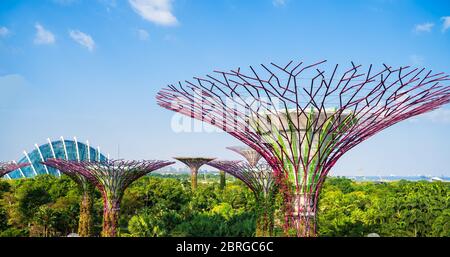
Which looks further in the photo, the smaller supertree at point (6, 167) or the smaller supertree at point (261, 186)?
the smaller supertree at point (6, 167)

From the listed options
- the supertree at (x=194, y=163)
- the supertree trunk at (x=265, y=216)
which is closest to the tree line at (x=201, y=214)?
the supertree trunk at (x=265, y=216)

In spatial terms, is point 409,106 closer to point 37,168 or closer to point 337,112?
point 337,112

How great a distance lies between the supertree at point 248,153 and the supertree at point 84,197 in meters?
15.6

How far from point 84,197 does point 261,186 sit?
8.48 meters

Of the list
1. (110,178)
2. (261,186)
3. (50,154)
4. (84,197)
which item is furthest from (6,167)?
(50,154)

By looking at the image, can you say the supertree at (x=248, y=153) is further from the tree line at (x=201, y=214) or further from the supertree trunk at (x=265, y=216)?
the supertree trunk at (x=265, y=216)

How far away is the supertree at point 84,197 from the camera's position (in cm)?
1809

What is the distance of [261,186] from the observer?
17.1m

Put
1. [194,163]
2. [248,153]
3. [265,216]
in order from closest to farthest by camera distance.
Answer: [265,216] → [248,153] → [194,163]

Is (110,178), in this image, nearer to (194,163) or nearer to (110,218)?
(110,218)
